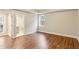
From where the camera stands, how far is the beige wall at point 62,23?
4.95 ft

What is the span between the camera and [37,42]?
1.53 m

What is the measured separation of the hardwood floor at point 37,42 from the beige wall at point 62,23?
95 mm

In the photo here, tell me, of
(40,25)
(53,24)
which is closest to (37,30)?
(40,25)

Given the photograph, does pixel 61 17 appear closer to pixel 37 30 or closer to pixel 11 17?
pixel 37 30

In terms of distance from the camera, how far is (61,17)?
1542 mm

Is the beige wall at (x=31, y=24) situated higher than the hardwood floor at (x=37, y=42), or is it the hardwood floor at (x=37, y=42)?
the beige wall at (x=31, y=24)

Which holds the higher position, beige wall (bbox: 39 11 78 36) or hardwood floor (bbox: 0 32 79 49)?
beige wall (bbox: 39 11 78 36)

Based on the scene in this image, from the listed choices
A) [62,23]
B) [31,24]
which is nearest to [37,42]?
[31,24]

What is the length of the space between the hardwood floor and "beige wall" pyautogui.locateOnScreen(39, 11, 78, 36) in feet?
0.31

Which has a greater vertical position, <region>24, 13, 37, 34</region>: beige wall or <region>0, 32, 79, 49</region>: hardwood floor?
<region>24, 13, 37, 34</region>: beige wall

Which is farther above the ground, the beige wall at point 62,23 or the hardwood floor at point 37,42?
the beige wall at point 62,23

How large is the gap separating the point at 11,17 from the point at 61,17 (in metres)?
0.73

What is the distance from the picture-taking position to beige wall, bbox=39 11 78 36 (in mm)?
1509

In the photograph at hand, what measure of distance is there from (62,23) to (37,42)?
18.3 inches
